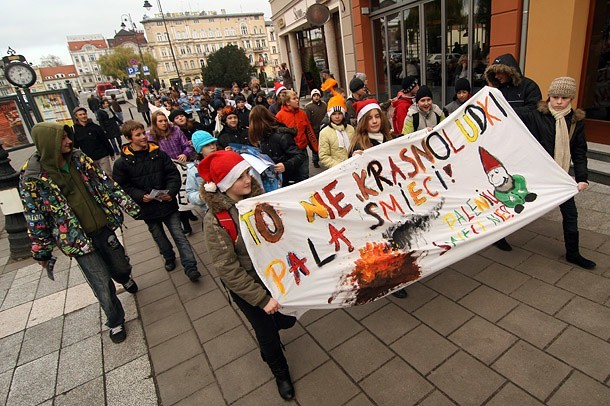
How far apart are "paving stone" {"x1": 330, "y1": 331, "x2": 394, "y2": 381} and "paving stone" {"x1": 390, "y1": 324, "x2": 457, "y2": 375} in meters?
0.12

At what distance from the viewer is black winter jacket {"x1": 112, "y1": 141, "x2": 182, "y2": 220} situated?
12.9 feet

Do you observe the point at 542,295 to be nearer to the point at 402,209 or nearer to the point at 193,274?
the point at 402,209

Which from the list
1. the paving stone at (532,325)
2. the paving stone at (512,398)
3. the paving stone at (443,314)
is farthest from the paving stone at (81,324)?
the paving stone at (532,325)

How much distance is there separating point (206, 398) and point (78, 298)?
265 centimetres

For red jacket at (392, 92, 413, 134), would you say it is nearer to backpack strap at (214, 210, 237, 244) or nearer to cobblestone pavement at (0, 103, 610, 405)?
cobblestone pavement at (0, 103, 610, 405)

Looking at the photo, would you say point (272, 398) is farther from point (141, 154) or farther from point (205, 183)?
point (141, 154)

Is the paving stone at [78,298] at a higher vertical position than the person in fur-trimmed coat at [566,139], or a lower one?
lower

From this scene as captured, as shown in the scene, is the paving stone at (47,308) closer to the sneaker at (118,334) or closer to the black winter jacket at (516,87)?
the sneaker at (118,334)

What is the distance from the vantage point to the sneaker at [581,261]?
10.8ft

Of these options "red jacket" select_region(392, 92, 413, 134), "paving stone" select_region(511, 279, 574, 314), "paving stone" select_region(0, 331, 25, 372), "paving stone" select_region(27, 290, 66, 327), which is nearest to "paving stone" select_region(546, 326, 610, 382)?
"paving stone" select_region(511, 279, 574, 314)

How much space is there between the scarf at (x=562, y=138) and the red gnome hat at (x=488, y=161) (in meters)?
0.59

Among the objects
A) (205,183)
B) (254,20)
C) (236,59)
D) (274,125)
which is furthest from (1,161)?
(254,20)

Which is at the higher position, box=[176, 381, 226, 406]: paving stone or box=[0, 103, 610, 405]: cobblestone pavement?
box=[0, 103, 610, 405]: cobblestone pavement

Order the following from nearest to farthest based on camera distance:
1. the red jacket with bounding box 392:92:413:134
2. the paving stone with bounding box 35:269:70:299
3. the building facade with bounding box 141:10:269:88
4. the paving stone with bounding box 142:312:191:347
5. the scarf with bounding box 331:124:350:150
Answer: the paving stone with bounding box 142:312:191:347 < the scarf with bounding box 331:124:350:150 < the paving stone with bounding box 35:269:70:299 < the red jacket with bounding box 392:92:413:134 < the building facade with bounding box 141:10:269:88
